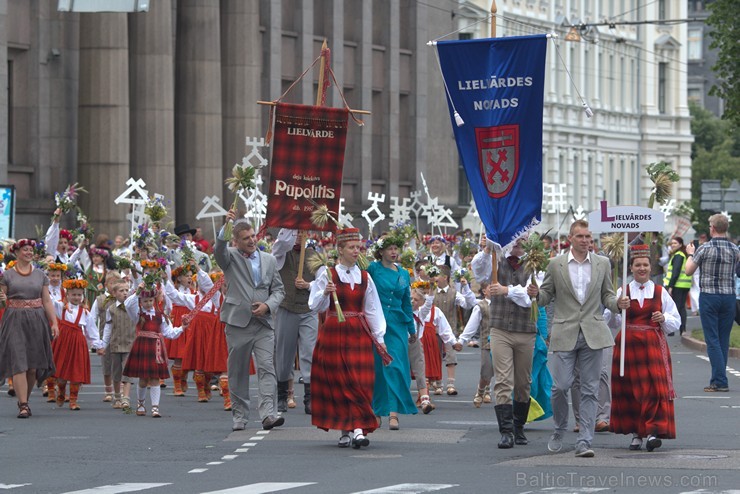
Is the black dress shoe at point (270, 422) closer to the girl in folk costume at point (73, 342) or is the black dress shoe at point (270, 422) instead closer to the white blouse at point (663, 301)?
the white blouse at point (663, 301)

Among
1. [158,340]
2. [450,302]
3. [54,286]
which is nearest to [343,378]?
[158,340]

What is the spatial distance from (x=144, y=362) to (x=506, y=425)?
535cm

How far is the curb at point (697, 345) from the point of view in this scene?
30.8 metres

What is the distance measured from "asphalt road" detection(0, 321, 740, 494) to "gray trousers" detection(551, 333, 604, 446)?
1.23 ft

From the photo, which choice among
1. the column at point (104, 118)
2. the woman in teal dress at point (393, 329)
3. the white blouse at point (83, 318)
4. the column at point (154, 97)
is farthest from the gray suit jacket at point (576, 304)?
the column at point (154, 97)

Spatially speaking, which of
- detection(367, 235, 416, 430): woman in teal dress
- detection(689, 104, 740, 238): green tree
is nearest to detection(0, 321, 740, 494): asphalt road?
detection(367, 235, 416, 430): woman in teal dress

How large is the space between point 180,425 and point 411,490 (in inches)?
238

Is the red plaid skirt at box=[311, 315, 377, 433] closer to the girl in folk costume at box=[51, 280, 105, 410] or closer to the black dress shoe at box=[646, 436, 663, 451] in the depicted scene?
the black dress shoe at box=[646, 436, 663, 451]

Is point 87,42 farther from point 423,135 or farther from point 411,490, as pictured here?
point 411,490

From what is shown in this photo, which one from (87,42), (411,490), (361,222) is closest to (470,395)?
(411,490)

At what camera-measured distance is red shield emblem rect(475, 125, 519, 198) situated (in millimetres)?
17859

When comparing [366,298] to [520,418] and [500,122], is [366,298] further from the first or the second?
[500,122]

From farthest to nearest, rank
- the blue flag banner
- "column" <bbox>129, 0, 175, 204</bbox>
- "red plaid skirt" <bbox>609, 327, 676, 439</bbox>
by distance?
"column" <bbox>129, 0, 175, 204</bbox> → the blue flag banner → "red plaid skirt" <bbox>609, 327, 676, 439</bbox>

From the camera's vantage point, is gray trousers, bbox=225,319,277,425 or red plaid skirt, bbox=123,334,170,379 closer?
gray trousers, bbox=225,319,277,425
